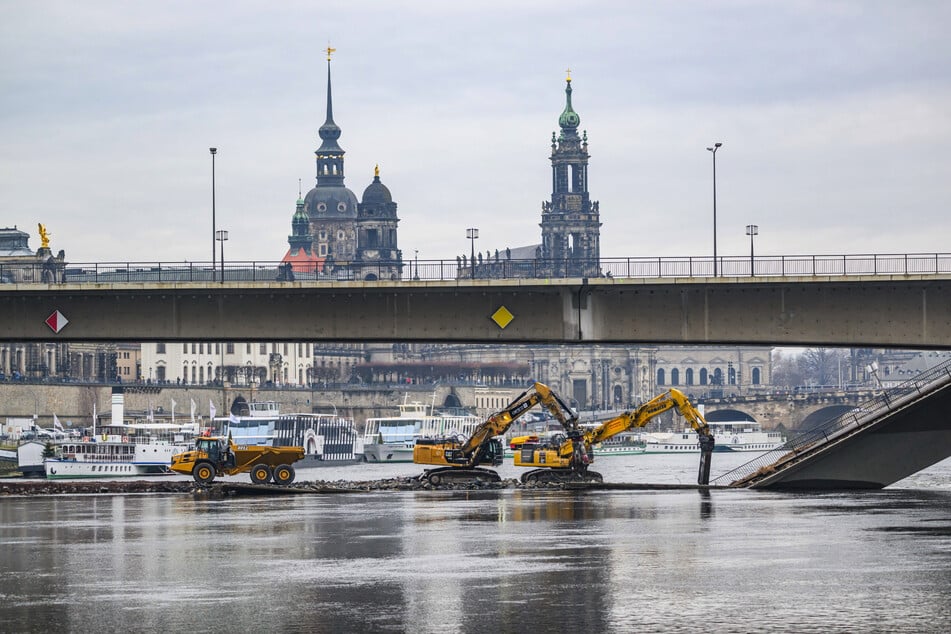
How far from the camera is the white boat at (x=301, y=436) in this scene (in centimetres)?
16688

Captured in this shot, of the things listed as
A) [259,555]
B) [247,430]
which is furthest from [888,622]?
[247,430]

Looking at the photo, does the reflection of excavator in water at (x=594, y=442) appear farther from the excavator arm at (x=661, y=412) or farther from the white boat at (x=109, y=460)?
the white boat at (x=109, y=460)

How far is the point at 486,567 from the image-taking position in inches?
1624

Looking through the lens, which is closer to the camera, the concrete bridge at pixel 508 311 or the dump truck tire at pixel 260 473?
the concrete bridge at pixel 508 311

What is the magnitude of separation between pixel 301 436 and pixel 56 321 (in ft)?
310

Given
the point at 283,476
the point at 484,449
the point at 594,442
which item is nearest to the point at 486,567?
the point at 594,442

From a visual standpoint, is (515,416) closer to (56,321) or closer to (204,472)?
(204,472)

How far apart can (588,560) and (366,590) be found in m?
7.60

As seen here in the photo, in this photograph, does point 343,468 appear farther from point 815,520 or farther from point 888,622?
point 888,622

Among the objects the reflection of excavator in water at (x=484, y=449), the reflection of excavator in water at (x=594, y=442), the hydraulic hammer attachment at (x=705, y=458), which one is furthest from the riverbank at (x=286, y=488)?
the reflection of excavator in water at (x=594, y=442)

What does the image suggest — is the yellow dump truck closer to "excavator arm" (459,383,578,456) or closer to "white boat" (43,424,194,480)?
"excavator arm" (459,383,578,456)

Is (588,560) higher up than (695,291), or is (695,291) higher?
(695,291)

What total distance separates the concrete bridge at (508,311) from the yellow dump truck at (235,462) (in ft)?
27.8

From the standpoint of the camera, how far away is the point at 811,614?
32.7 metres
